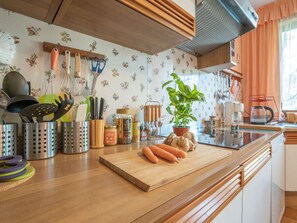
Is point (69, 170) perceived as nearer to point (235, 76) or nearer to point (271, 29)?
point (235, 76)

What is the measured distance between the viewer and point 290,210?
1.73m

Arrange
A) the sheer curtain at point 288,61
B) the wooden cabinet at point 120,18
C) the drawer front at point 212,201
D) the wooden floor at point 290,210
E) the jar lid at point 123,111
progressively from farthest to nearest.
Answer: the sheer curtain at point 288,61 < the wooden floor at point 290,210 < the jar lid at point 123,111 < the wooden cabinet at point 120,18 < the drawer front at point 212,201

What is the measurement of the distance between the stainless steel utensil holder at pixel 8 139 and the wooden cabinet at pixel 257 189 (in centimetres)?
94

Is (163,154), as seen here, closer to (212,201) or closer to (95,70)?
(212,201)

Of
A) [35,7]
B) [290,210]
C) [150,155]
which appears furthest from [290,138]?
[35,7]

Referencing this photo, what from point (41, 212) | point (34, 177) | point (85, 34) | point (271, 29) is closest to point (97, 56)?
point (85, 34)

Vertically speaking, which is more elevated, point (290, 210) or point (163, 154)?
point (163, 154)

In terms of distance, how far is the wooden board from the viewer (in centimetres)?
42

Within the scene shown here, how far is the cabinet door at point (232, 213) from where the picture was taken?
57cm

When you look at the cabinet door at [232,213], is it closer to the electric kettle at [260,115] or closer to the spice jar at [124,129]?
the spice jar at [124,129]

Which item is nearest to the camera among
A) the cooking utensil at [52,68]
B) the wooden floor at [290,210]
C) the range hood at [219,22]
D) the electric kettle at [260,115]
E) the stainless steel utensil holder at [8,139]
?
the stainless steel utensil holder at [8,139]

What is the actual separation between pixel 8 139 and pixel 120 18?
65 centimetres

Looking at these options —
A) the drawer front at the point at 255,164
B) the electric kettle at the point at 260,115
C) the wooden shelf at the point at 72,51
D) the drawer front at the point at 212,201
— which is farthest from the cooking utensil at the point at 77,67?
the electric kettle at the point at 260,115

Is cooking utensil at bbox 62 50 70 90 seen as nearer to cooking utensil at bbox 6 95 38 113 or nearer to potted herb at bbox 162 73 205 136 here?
cooking utensil at bbox 6 95 38 113
